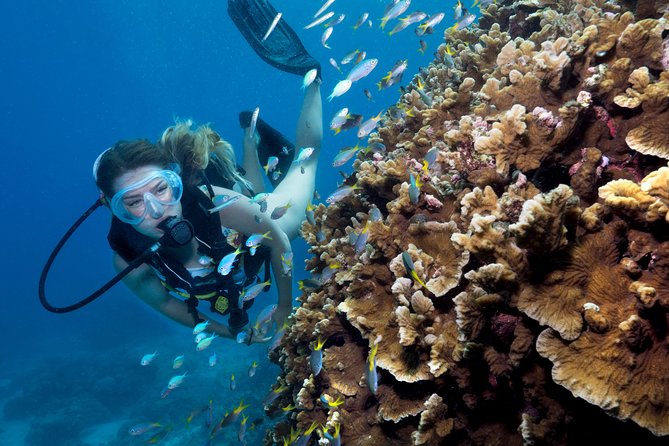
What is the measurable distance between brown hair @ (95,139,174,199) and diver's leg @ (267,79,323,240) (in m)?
2.65

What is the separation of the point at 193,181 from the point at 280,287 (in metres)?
2.05

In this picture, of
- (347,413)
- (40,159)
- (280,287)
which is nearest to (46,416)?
(280,287)

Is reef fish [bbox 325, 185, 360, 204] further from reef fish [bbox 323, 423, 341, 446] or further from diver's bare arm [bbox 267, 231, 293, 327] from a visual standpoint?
reef fish [bbox 323, 423, 341, 446]

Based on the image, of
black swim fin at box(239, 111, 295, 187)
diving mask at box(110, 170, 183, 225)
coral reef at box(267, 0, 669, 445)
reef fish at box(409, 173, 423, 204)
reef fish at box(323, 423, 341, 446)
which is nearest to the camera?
coral reef at box(267, 0, 669, 445)

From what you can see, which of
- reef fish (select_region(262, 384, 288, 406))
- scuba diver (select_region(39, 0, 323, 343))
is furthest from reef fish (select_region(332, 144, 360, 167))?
reef fish (select_region(262, 384, 288, 406))

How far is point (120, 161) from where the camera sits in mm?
4695

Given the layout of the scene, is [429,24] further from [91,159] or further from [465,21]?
[91,159]

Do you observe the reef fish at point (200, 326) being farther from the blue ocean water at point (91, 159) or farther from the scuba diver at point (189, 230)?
the blue ocean water at point (91, 159)

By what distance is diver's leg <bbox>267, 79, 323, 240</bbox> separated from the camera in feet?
24.1

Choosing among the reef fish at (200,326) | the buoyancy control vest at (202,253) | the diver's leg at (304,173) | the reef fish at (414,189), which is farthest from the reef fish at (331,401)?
the diver's leg at (304,173)

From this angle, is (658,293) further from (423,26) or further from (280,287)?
(423,26)

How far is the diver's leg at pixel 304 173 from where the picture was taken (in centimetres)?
733

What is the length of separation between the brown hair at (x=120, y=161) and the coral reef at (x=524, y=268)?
9.49 ft

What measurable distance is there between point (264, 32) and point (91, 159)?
132382mm
